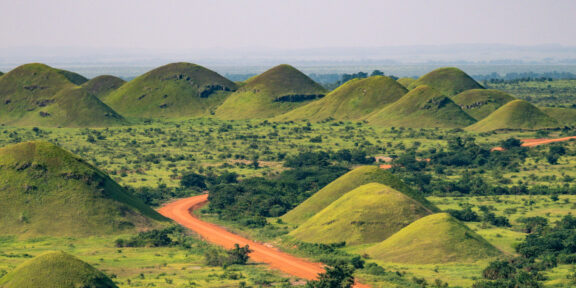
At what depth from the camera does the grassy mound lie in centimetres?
7556

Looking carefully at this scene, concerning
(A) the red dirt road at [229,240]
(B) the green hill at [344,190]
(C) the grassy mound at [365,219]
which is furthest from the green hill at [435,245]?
(B) the green hill at [344,190]

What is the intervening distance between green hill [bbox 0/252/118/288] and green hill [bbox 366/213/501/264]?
2868cm

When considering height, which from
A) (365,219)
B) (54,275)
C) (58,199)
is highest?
(54,275)

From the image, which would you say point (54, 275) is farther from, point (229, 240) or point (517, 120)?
point (517, 120)

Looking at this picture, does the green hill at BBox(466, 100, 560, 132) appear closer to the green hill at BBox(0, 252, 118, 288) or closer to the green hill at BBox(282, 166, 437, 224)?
the green hill at BBox(282, 166, 437, 224)

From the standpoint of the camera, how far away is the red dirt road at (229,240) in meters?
66.6

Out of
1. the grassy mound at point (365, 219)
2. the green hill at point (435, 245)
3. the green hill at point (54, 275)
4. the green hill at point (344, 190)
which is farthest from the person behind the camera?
the green hill at point (344, 190)

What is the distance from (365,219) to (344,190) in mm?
13530

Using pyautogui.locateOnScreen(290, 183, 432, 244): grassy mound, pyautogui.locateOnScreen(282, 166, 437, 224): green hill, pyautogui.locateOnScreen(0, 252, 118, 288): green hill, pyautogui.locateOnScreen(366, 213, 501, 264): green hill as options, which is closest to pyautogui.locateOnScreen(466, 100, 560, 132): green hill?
pyautogui.locateOnScreen(282, 166, 437, 224): green hill

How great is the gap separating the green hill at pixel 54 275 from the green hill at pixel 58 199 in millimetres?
29885

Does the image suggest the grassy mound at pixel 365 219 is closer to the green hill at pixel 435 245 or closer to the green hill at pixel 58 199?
the green hill at pixel 435 245

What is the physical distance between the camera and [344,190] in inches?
3538

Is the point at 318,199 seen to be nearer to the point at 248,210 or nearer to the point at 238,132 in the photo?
the point at 248,210

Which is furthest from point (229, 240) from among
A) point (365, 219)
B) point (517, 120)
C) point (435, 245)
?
point (517, 120)
